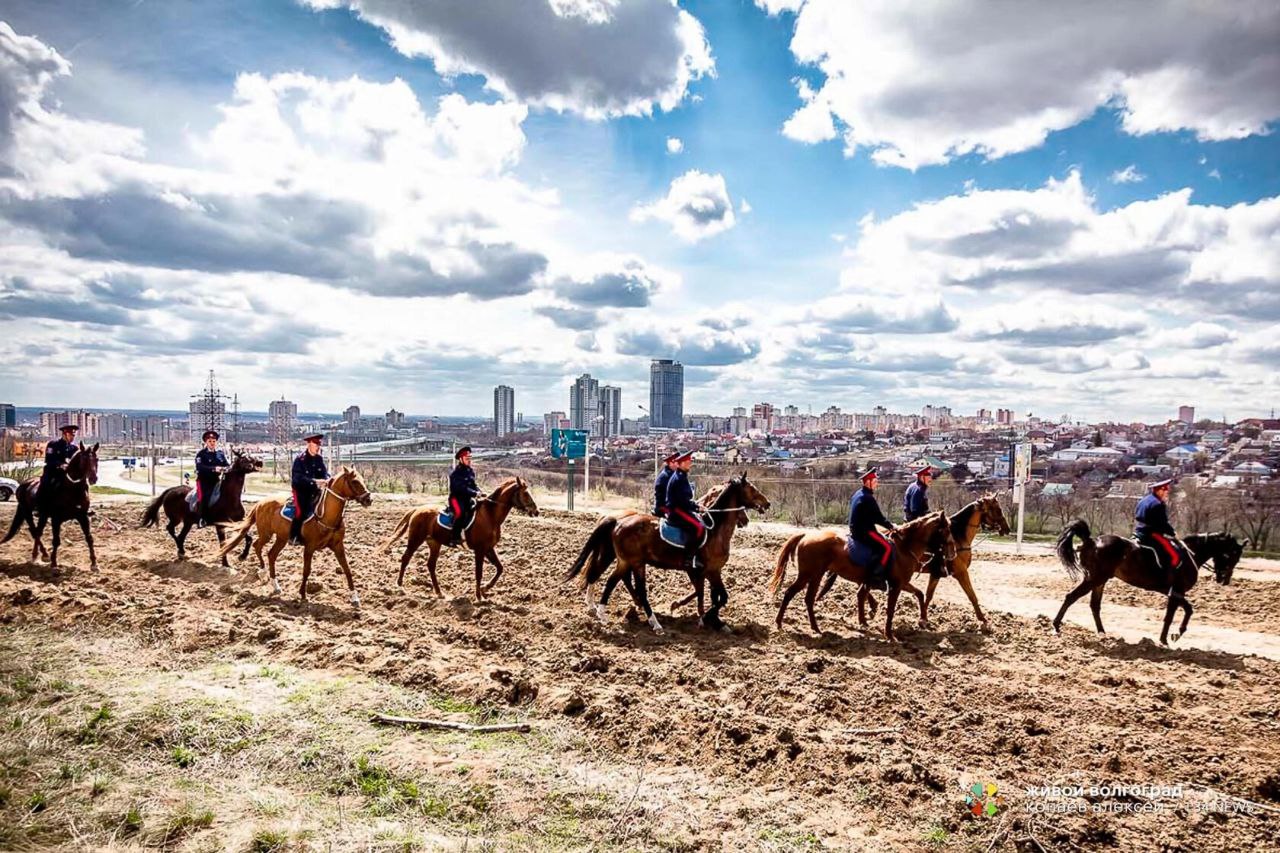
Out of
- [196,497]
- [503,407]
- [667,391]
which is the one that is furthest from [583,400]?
[196,497]

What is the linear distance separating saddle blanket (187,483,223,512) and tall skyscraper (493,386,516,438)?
99732 mm

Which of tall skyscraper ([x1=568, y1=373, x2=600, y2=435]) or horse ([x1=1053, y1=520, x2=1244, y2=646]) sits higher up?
tall skyscraper ([x1=568, y1=373, x2=600, y2=435])

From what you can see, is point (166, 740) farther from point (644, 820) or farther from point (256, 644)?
point (644, 820)

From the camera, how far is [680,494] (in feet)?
34.7

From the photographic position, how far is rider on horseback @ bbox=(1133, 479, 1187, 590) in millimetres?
10547

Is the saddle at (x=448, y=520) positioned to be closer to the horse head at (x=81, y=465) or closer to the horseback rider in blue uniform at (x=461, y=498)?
the horseback rider in blue uniform at (x=461, y=498)

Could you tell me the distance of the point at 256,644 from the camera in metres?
8.80

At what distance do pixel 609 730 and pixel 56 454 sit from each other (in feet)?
39.8

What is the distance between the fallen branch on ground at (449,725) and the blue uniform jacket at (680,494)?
4.54 metres

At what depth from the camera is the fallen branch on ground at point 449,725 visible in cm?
645

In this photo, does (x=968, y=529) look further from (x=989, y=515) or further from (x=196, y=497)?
(x=196, y=497)

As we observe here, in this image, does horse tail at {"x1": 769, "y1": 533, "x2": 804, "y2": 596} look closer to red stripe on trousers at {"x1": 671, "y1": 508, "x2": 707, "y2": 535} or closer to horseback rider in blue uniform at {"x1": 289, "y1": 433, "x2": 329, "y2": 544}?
red stripe on trousers at {"x1": 671, "y1": 508, "x2": 707, "y2": 535}

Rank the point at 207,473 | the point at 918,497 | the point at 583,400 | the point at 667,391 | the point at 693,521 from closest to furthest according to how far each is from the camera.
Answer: the point at 693,521
the point at 918,497
the point at 207,473
the point at 583,400
the point at 667,391

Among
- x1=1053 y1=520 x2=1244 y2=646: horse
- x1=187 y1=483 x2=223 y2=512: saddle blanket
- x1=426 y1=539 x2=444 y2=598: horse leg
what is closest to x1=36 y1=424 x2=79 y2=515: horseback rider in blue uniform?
x1=187 y1=483 x2=223 y2=512: saddle blanket
